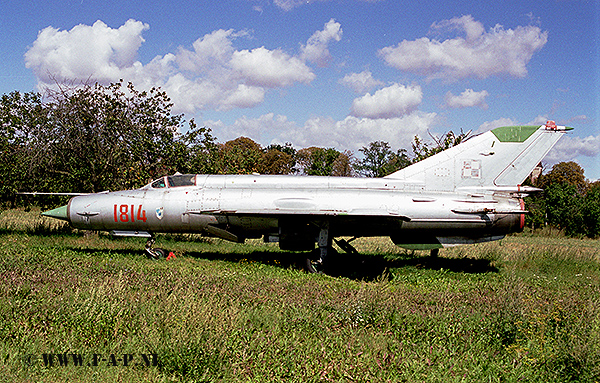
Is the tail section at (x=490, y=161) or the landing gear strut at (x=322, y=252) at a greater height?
the tail section at (x=490, y=161)

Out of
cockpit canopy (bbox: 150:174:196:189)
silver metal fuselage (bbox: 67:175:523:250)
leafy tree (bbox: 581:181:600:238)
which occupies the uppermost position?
cockpit canopy (bbox: 150:174:196:189)

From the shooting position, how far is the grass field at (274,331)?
5.03 m

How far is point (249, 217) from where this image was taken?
13008mm

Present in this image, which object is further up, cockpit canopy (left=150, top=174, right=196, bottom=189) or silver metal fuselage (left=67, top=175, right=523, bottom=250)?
cockpit canopy (left=150, top=174, right=196, bottom=189)

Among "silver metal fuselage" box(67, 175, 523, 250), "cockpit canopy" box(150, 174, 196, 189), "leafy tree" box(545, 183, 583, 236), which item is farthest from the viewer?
"leafy tree" box(545, 183, 583, 236)

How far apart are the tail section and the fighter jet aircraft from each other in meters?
0.03

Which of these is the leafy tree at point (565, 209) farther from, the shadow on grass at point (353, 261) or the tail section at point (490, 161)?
the tail section at point (490, 161)

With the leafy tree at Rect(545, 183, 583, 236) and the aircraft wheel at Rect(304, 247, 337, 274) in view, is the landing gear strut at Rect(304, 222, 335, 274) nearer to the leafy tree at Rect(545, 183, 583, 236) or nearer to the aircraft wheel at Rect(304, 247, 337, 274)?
the aircraft wheel at Rect(304, 247, 337, 274)

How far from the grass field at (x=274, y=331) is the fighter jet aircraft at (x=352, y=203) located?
258 centimetres

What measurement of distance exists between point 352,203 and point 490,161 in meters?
4.64

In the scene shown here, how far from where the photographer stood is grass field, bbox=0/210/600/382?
5.03 meters

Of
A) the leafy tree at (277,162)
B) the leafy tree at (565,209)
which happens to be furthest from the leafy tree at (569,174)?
the leafy tree at (277,162)

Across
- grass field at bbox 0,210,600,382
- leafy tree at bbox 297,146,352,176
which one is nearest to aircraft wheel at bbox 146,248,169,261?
grass field at bbox 0,210,600,382

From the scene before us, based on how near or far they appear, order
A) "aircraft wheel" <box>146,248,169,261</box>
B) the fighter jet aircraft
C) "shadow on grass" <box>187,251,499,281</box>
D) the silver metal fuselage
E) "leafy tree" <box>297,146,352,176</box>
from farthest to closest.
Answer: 1. "leafy tree" <box>297,146,352,176</box>
2. "aircraft wheel" <box>146,248,169,261</box>
3. "shadow on grass" <box>187,251,499,281</box>
4. the fighter jet aircraft
5. the silver metal fuselage
